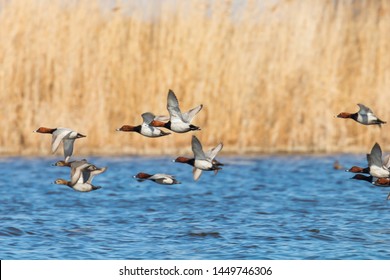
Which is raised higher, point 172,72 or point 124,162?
point 172,72

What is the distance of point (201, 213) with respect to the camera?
538 inches

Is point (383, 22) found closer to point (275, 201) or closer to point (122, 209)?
point (275, 201)

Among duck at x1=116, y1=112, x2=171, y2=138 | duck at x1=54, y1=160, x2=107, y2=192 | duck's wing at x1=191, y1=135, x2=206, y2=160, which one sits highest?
duck at x1=116, y1=112, x2=171, y2=138

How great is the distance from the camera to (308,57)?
19.2 meters

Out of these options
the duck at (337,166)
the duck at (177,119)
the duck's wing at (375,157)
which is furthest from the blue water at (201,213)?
the duck at (177,119)

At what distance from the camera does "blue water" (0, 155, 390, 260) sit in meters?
10.7

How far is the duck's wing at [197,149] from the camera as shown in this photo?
31.7 feet

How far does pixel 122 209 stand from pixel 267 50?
6130 millimetres

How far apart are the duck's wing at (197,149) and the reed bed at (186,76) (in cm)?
832

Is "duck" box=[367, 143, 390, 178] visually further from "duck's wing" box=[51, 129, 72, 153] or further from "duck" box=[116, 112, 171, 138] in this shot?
"duck's wing" box=[51, 129, 72, 153]

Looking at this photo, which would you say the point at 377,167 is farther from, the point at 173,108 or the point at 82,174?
the point at 82,174

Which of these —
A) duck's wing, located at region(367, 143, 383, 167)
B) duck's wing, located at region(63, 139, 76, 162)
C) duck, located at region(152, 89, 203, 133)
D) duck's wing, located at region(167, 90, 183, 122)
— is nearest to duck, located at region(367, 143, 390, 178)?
duck's wing, located at region(367, 143, 383, 167)

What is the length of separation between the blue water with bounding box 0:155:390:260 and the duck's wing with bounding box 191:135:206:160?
109cm

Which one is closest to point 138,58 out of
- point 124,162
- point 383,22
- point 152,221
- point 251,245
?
point 124,162
